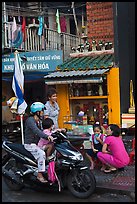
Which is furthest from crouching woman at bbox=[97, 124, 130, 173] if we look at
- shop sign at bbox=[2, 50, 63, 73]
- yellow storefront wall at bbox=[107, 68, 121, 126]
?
shop sign at bbox=[2, 50, 63, 73]

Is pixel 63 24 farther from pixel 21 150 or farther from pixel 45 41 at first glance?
pixel 21 150

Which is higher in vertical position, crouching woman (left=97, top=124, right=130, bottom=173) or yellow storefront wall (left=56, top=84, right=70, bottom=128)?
yellow storefront wall (left=56, top=84, right=70, bottom=128)

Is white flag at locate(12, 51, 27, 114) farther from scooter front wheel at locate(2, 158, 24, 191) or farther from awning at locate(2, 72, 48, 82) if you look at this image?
awning at locate(2, 72, 48, 82)

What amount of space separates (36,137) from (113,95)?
11.1ft

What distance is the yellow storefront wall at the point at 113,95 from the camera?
8.20m

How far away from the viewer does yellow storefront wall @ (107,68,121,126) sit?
26.9 feet

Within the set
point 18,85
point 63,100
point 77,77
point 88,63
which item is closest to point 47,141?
point 18,85

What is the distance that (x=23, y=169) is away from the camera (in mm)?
5469

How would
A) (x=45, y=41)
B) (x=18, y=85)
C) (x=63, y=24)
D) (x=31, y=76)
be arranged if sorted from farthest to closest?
(x=63, y=24) < (x=45, y=41) < (x=31, y=76) < (x=18, y=85)

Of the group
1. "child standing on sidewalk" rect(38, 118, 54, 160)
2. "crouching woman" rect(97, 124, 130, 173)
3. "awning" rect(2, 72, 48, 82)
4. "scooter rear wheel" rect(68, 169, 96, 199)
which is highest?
"awning" rect(2, 72, 48, 82)

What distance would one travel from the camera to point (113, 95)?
27.2 feet

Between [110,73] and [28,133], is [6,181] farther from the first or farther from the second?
[110,73]

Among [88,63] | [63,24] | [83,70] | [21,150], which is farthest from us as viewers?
[63,24]

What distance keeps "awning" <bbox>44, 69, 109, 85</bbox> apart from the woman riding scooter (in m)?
2.70
